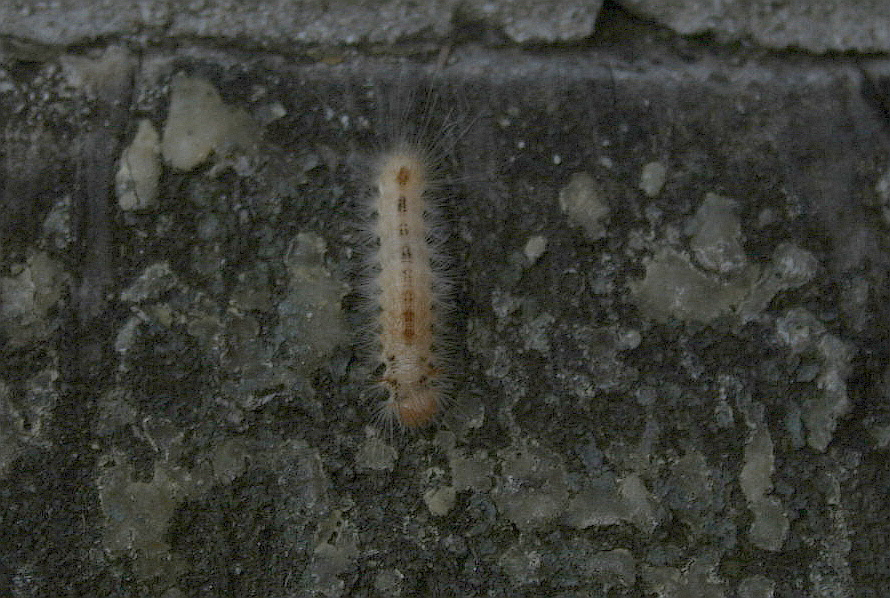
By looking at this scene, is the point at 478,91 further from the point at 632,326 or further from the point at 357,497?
the point at 357,497

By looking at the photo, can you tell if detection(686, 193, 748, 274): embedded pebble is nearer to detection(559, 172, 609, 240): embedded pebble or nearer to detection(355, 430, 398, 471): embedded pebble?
detection(559, 172, 609, 240): embedded pebble

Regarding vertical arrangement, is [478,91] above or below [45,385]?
above

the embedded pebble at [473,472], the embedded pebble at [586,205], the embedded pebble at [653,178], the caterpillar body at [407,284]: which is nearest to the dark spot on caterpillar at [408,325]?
the caterpillar body at [407,284]

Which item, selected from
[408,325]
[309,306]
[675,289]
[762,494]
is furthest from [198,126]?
[762,494]

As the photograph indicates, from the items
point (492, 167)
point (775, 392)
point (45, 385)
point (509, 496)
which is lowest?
point (509, 496)

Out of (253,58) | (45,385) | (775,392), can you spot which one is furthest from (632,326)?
(45,385)

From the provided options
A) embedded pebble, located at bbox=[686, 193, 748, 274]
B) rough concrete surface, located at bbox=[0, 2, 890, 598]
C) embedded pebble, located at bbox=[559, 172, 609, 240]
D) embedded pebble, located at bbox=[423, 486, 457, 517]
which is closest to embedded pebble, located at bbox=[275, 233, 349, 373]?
rough concrete surface, located at bbox=[0, 2, 890, 598]

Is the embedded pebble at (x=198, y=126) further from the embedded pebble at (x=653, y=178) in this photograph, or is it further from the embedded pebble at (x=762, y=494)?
the embedded pebble at (x=762, y=494)
